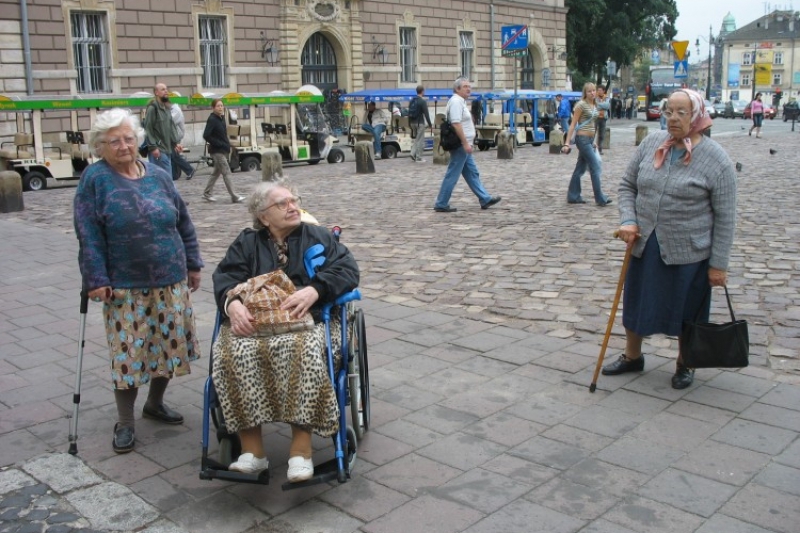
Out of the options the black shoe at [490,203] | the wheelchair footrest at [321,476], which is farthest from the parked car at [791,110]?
the wheelchair footrest at [321,476]

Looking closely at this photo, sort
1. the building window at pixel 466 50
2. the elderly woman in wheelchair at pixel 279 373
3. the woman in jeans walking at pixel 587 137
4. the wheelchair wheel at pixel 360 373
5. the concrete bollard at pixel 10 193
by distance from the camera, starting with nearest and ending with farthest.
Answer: the elderly woman in wheelchair at pixel 279 373, the wheelchair wheel at pixel 360 373, the woman in jeans walking at pixel 587 137, the concrete bollard at pixel 10 193, the building window at pixel 466 50

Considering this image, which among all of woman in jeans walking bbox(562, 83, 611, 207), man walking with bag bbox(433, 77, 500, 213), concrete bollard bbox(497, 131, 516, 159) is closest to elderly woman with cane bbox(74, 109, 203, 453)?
man walking with bag bbox(433, 77, 500, 213)

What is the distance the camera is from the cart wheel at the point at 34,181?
57.2 ft

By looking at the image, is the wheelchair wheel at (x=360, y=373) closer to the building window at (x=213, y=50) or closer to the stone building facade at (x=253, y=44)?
the stone building facade at (x=253, y=44)

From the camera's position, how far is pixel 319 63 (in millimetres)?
34344

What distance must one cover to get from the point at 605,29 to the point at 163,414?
165 feet

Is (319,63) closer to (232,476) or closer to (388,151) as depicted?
(388,151)

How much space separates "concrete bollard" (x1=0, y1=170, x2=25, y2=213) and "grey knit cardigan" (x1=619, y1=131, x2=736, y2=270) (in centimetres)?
1141

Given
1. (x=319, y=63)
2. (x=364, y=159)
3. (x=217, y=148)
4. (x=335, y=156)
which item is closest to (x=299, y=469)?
(x=217, y=148)

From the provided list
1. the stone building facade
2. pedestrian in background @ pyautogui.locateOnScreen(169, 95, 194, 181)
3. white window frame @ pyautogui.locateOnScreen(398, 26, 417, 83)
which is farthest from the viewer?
white window frame @ pyautogui.locateOnScreen(398, 26, 417, 83)

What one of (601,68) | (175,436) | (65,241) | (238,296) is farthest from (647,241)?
(601,68)

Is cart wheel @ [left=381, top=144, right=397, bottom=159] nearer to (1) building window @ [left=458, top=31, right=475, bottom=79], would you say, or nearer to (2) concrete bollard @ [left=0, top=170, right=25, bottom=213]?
(2) concrete bollard @ [left=0, top=170, right=25, bottom=213]

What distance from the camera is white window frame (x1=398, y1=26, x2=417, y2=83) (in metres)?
37.7

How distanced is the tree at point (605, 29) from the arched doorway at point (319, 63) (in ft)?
63.3
